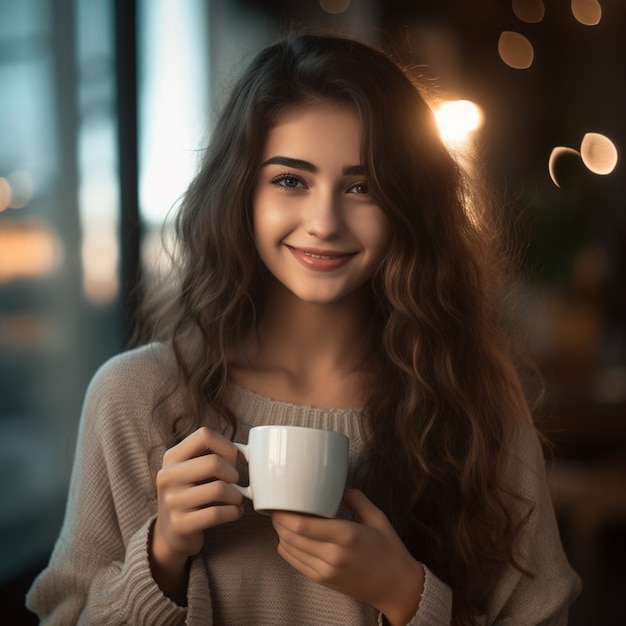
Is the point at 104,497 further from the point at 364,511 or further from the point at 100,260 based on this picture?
the point at 100,260

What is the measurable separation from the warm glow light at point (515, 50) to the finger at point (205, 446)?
3.56m

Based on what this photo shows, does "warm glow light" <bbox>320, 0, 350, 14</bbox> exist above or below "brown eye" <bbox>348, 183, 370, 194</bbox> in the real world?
above

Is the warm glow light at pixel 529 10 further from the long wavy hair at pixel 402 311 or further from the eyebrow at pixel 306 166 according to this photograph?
the eyebrow at pixel 306 166

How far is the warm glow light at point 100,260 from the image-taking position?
6.28 feet

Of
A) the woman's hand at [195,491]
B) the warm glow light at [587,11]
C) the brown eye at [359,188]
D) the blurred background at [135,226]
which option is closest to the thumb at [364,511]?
the woman's hand at [195,491]

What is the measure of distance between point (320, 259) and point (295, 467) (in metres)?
0.31

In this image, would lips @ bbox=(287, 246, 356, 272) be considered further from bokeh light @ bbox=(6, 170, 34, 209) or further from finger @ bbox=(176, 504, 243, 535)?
bokeh light @ bbox=(6, 170, 34, 209)

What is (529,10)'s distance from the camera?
3.97 m

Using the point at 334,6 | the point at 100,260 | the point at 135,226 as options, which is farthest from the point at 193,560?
the point at 334,6

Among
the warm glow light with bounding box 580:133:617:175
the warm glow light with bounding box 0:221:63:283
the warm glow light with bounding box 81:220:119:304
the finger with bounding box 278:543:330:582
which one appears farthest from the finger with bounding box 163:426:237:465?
the warm glow light with bounding box 580:133:617:175

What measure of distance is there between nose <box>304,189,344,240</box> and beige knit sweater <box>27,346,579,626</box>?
0.25m

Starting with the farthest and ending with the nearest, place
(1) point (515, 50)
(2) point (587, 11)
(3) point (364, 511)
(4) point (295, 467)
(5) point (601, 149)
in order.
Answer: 1. (1) point (515, 50)
2. (2) point (587, 11)
3. (5) point (601, 149)
4. (3) point (364, 511)
5. (4) point (295, 467)

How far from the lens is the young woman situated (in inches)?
41.4

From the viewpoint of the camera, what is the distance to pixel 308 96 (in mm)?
1083
